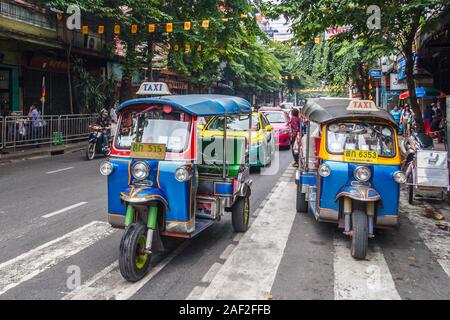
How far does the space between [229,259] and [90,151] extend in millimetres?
11065

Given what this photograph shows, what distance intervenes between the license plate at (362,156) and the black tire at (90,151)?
11103 millimetres

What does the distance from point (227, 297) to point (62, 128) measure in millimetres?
15515

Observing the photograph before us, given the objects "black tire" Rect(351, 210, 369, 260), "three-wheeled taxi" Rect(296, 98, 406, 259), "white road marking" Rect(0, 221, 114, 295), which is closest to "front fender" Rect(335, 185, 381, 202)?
"three-wheeled taxi" Rect(296, 98, 406, 259)

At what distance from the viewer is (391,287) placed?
4.79m

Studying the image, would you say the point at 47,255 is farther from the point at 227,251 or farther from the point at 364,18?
the point at 364,18

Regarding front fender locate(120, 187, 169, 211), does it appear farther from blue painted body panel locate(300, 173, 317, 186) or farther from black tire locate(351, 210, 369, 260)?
blue painted body panel locate(300, 173, 317, 186)

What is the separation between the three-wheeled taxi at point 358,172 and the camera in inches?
234

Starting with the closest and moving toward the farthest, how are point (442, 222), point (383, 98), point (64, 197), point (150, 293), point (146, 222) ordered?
point (150, 293)
point (146, 222)
point (442, 222)
point (64, 197)
point (383, 98)

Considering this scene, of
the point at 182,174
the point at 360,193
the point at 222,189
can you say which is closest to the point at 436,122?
the point at 360,193

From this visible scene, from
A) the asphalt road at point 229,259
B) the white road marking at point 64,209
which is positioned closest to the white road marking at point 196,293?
the asphalt road at point 229,259

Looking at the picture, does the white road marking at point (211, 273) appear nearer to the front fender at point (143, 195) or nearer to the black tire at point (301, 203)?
the front fender at point (143, 195)
